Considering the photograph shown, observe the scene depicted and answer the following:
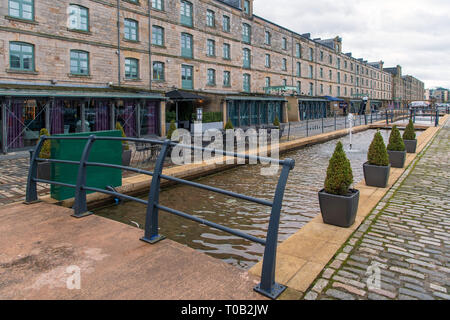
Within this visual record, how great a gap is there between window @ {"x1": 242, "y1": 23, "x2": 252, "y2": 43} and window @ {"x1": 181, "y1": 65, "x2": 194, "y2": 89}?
9111mm

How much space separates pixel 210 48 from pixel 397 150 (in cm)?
2277

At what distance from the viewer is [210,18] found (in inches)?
1147

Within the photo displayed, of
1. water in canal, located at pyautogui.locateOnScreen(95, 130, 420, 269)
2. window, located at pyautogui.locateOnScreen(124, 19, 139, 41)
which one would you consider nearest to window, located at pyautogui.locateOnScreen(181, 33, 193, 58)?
window, located at pyautogui.locateOnScreen(124, 19, 139, 41)

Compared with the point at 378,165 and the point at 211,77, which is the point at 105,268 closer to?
the point at 378,165

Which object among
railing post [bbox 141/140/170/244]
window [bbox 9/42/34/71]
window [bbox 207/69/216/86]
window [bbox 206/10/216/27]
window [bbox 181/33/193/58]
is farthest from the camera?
window [bbox 207/69/216/86]

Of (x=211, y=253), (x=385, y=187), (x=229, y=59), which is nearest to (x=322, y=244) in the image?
(x=211, y=253)

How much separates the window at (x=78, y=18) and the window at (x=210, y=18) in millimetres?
11611

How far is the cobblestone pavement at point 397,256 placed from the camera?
3.33 m

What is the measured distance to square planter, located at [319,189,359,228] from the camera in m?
5.05

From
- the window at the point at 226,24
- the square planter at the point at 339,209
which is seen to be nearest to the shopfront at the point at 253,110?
the window at the point at 226,24

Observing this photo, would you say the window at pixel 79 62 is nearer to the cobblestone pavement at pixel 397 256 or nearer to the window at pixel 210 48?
the window at pixel 210 48

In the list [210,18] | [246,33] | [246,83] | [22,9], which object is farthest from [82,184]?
[246,33]

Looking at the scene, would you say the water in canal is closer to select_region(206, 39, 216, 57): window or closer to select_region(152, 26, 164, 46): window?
select_region(152, 26, 164, 46): window

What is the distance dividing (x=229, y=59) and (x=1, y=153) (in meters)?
21.5
